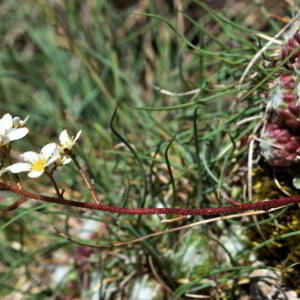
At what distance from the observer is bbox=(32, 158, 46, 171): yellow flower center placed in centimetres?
101

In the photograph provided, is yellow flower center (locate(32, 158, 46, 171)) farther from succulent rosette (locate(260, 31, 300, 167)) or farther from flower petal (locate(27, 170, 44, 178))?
succulent rosette (locate(260, 31, 300, 167))

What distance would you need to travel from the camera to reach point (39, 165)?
1019mm

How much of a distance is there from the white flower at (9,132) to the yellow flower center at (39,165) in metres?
0.07

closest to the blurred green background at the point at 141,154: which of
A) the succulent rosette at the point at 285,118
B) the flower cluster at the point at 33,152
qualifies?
the succulent rosette at the point at 285,118

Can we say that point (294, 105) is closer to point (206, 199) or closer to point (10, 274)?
point (206, 199)

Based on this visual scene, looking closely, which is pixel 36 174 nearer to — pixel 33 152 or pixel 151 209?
pixel 33 152

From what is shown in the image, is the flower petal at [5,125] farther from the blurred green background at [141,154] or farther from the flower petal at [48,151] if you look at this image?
the blurred green background at [141,154]

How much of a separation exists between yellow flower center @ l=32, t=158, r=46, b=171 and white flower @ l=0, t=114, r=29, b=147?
2.6 inches

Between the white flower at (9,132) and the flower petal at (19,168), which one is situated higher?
the white flower at (9,132)

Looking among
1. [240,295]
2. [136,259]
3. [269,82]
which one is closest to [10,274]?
[136,259]

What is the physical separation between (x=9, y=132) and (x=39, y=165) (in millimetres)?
110

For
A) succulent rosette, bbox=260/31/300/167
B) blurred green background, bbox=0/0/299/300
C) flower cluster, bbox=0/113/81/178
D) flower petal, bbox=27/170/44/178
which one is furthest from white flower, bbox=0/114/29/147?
succulent rosette, bbox=260/31/300/167

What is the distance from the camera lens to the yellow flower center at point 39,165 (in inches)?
39.6

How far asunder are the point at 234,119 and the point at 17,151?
1241 millimetres
